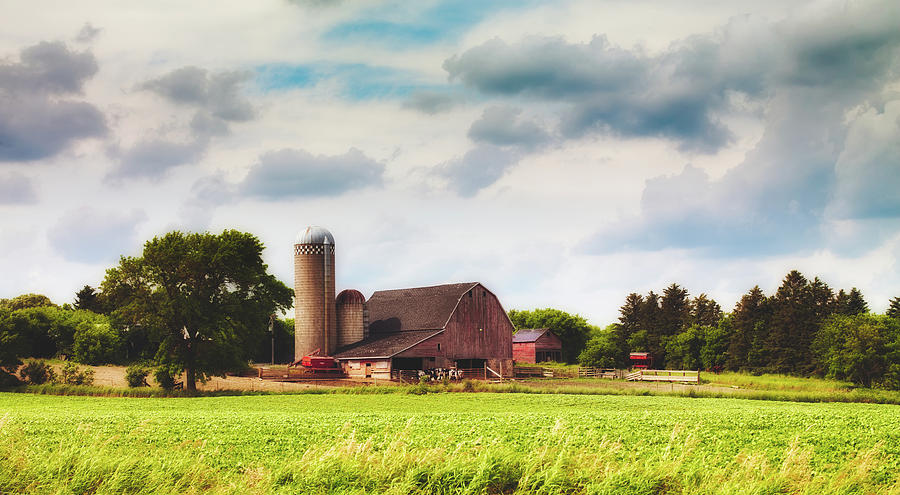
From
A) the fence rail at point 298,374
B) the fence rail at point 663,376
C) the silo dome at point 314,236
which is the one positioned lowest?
the fence rail at point 663,376

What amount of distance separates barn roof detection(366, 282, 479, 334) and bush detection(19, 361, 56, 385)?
2648cm

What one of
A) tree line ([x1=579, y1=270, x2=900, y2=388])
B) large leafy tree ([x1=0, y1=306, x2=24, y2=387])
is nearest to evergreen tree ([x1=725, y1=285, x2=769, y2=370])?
tree line ([x1=579, y1=270, x2=900, y2=388])

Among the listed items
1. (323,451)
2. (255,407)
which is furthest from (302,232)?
(323,451)

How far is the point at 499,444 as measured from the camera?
1744 cm

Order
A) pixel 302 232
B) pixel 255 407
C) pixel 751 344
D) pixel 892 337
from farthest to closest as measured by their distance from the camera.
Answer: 1. pixel 751 344
2. pixel 302 232
3. pixel 892 337
4. pixel 255 407

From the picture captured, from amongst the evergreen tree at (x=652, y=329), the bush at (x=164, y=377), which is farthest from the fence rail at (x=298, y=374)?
the evergreen tree at (x=652, y=329)

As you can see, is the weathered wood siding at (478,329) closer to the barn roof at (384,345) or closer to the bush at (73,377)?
the barn roof at (384,345)

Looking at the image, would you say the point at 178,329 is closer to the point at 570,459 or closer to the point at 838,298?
the point at 570,459

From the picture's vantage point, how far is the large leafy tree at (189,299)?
1854 inches

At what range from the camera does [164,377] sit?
47188mm

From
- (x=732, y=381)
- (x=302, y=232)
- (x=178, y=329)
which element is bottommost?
(x=732, y=381)

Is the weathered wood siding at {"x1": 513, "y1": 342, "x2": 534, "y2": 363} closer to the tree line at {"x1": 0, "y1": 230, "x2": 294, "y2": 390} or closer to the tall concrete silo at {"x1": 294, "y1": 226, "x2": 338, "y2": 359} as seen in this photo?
the tall concrete silo at {"x1": 294, "y1": 226, "x2": 338, "y2": 359}

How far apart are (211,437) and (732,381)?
1901 inches

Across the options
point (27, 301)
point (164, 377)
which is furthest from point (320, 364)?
point (27, 301)
